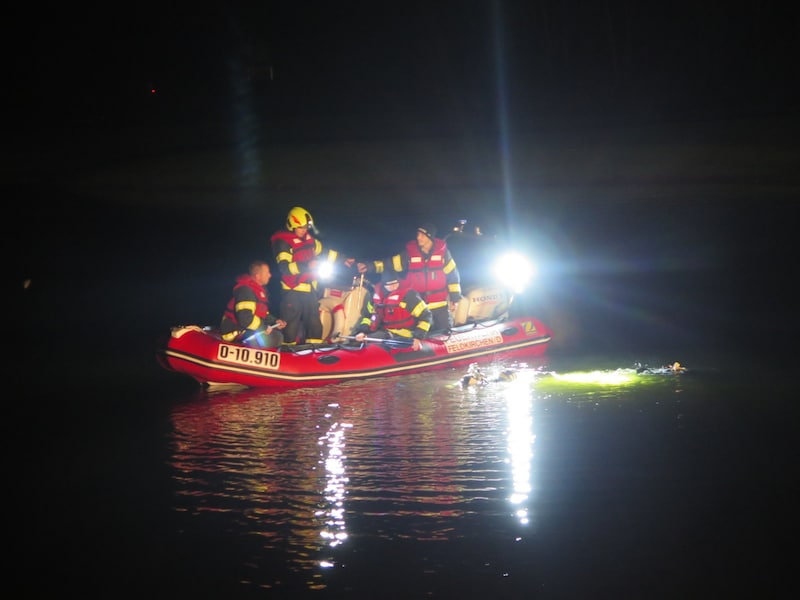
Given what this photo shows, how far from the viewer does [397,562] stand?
221 inches

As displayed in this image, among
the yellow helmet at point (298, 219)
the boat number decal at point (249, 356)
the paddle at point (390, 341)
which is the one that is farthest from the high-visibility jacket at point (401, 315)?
the boat number decal at point (249, 356)

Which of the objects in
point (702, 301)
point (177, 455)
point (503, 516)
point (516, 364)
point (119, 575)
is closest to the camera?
point (119, 575)

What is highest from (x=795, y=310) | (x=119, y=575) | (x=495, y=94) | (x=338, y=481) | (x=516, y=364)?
(x=495, y=94)

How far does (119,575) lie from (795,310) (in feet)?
41.0

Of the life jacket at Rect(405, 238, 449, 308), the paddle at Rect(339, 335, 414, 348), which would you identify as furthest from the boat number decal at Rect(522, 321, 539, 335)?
the paddle at Rect(339, 335, 414, 348)

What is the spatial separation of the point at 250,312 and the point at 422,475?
3.96 m

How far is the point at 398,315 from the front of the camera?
12.2 m

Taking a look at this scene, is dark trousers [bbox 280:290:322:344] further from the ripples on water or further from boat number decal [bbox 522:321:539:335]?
boat number decal [bbox 522:321:539:335]

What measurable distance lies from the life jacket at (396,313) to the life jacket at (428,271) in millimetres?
165

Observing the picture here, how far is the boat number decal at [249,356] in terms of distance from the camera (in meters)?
10.4

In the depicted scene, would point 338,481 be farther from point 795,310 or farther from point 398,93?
point 398,93

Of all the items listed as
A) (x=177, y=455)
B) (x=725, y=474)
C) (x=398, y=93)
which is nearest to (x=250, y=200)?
(x=398, y=93)

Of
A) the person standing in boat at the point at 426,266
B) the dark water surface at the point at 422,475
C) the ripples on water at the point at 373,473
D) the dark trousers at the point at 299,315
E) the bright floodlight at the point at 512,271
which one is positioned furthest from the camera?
the bright floodlight at the point at 512,271

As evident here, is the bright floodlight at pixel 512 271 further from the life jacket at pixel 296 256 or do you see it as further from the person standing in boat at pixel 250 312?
the person standing in boat at pixel 250 312
